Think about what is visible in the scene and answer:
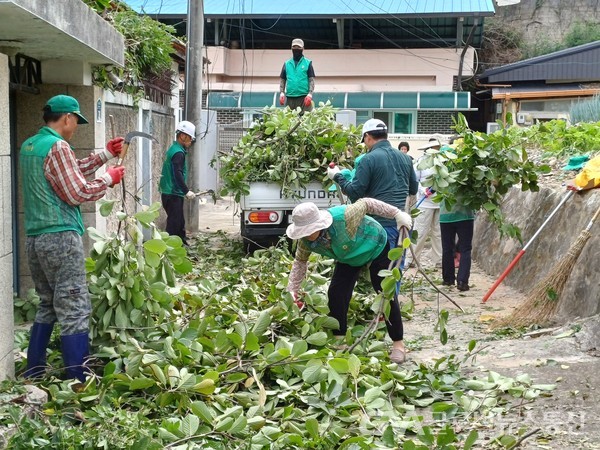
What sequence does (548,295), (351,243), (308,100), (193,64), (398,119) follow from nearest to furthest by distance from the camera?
(351,243) < (548,295) < (308,100) < (193,64) < (398,119)

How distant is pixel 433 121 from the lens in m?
27.2

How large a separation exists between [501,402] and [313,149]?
19.5 ft

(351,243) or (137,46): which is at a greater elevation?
(137,46)

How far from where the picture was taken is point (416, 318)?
8523mm

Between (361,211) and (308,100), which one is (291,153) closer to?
(308,100)

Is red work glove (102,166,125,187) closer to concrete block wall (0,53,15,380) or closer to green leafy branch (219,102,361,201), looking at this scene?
concrete block wall (0,53,15,380)

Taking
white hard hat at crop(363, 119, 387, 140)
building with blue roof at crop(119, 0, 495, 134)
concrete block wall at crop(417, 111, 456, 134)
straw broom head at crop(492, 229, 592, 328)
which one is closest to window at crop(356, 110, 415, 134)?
building with blue roof at crop(119, 0, 495, 134)

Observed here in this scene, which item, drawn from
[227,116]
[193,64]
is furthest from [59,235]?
[227,116]

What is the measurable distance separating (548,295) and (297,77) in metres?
6.86

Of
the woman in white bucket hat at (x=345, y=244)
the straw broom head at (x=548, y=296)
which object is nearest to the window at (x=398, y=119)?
the straw broom head at (x=548, y=296)

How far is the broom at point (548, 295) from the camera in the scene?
7398mm

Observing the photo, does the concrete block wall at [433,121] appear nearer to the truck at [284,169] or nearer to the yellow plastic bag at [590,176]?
the truck at [284,169]

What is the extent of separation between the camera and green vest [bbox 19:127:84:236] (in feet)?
17.7

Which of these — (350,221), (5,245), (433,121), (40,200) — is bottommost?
(5,245)
